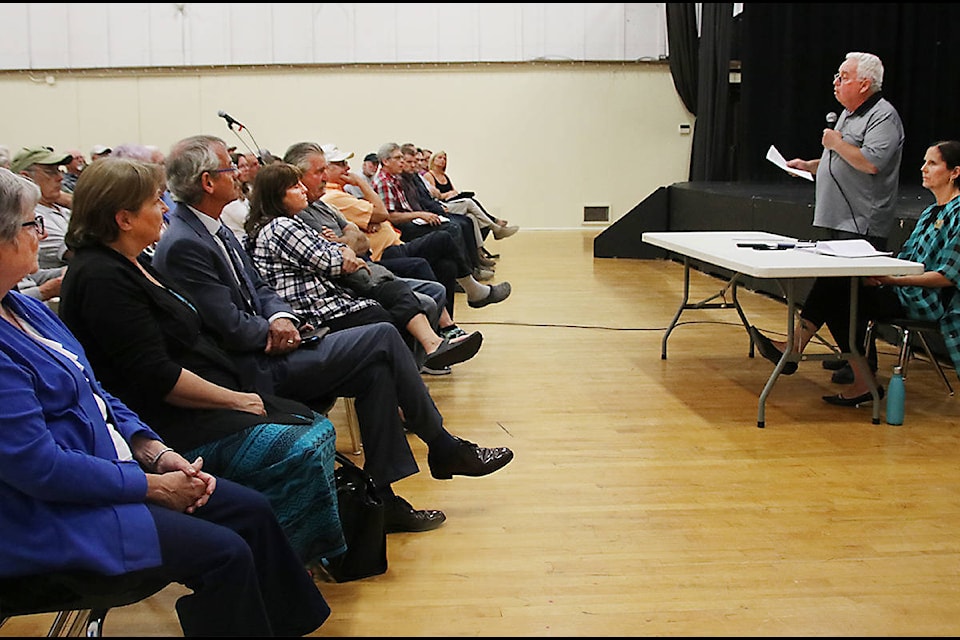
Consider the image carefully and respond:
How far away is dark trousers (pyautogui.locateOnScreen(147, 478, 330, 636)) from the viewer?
1.69m

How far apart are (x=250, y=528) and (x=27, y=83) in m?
12.3

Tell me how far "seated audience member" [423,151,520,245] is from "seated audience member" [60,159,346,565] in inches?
243

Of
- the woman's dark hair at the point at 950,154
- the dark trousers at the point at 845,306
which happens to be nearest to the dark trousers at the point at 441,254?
the dark trousers at the point at 845,306

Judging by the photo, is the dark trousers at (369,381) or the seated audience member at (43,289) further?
the seated audience member at (43,289)

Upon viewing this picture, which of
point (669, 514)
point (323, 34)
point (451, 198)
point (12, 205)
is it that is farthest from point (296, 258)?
point (323, 34)

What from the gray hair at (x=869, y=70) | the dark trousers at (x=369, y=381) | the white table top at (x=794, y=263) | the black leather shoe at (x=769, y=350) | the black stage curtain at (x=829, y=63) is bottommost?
the black leather shoe at (x=769, y=350)

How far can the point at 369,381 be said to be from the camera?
9.10 feet

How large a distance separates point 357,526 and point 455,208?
601 cm

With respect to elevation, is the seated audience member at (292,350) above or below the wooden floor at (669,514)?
above

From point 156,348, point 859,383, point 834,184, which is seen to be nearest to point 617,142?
point 834,184

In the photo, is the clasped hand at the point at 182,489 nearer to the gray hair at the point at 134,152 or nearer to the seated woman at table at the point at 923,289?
the seated woman at table at the point at 923,289

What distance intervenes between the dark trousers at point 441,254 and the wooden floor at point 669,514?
573 millimetres

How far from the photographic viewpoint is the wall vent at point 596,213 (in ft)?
42.9

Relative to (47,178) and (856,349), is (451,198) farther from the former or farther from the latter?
(856,349)
